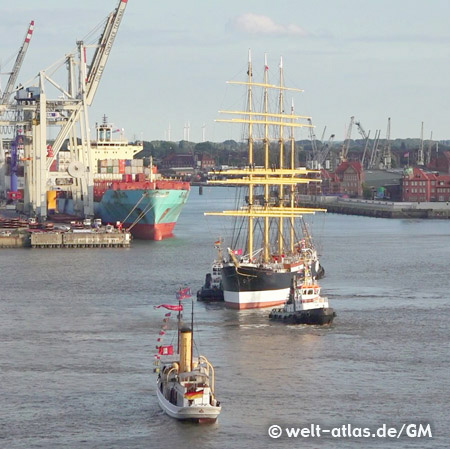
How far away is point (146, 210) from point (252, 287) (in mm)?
32760

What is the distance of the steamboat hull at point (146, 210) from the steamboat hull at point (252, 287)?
31.5 metres

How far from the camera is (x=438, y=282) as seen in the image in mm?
53469

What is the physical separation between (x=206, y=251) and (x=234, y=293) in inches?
961

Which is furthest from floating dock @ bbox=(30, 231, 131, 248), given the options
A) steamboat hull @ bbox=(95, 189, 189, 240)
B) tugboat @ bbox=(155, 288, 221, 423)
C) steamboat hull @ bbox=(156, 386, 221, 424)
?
steamboat hull @ bbox=(156, 386, 221, 424)

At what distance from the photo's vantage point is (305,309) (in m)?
40.1

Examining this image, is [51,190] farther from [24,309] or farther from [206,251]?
[24,309]

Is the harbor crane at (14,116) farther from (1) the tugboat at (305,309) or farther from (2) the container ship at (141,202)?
(1) the tugboat at (305,309)

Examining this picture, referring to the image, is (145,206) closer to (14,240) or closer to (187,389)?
(14,240)

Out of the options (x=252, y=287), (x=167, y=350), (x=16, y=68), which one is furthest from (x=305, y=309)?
(x=16, y=68)

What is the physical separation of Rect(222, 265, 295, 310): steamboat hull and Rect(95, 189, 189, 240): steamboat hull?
3148 centimetres

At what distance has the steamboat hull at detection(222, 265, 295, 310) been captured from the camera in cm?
Result: 4294

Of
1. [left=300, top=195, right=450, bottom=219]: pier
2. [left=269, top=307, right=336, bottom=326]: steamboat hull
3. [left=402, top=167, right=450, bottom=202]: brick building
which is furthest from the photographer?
[left=402, top=167, right=450, bottom=202]: brick building

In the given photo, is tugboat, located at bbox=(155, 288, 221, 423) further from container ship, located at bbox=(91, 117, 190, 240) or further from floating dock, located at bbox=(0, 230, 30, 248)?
container ship, located at bbox=(91, 117, 190, 240)

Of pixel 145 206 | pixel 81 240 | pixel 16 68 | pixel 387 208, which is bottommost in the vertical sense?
pixel 387 208
